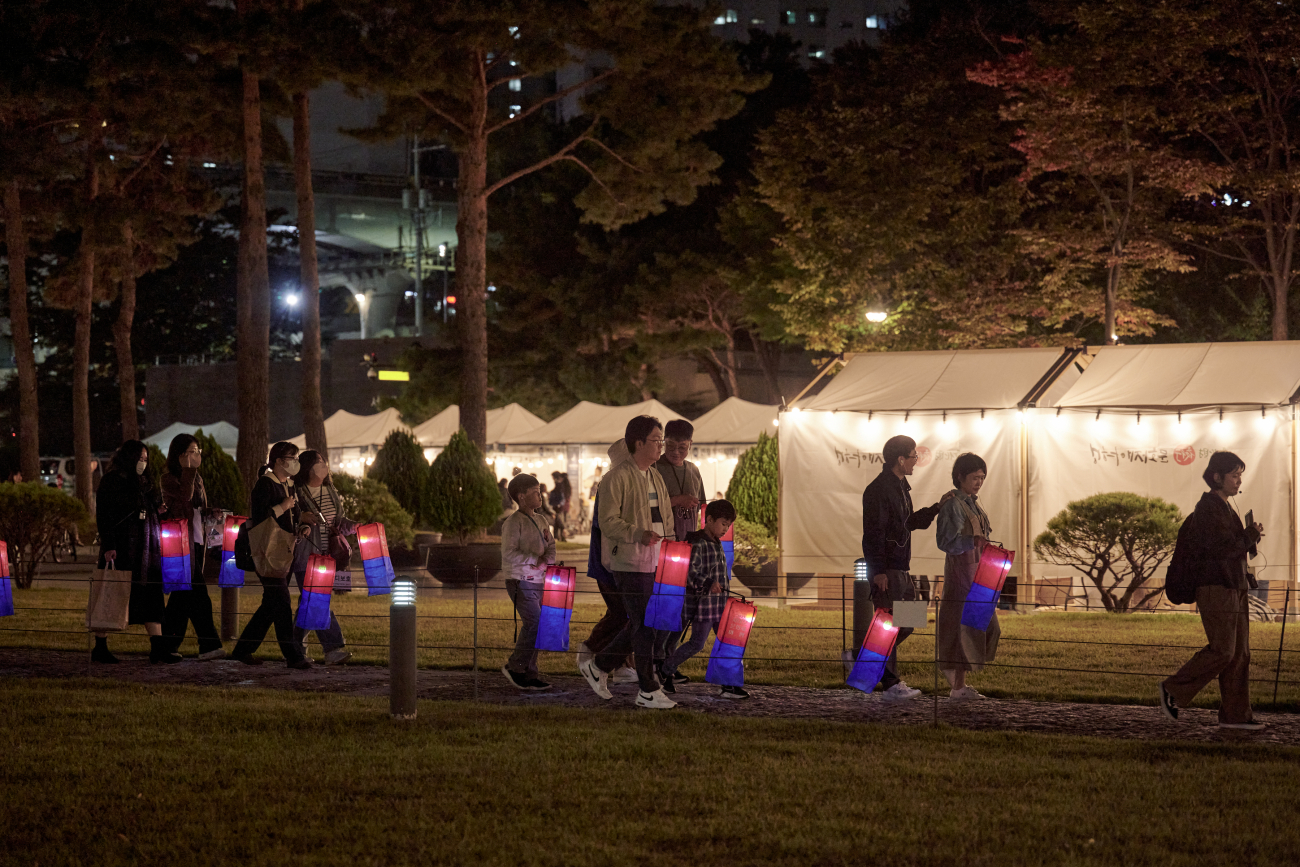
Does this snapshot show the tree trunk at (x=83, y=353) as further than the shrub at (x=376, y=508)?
Yes

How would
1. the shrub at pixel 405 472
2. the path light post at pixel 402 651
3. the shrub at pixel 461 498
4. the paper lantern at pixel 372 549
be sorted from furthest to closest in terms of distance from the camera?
1. the shrub at pixel 405 472
2. the shrub at pixel 461 498
3. the paper lantern at pixel 372 549
4. the path light post at pixel 402 651

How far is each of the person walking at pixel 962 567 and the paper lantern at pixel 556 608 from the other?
2.41 metres

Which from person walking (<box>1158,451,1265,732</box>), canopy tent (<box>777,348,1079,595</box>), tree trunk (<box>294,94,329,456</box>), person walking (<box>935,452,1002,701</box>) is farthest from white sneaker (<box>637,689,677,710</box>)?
tree trunk (<box>294,94,329,456</box>)

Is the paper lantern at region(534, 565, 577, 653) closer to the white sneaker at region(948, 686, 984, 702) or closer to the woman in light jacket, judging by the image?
the woman in light jacket

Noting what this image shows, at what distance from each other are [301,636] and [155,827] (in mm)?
5248

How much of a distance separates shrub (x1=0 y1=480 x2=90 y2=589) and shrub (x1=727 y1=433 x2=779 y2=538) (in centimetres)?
869

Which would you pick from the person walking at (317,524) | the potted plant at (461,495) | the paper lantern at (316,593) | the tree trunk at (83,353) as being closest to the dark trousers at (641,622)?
the paper lantern at (316,593)

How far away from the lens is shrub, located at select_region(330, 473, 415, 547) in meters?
20.8

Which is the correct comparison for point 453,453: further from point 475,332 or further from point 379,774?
point 379,774

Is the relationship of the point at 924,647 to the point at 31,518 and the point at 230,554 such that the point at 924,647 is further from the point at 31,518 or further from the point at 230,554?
the point at 31,518

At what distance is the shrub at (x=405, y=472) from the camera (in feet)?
73.9

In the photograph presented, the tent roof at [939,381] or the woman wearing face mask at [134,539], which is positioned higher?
the tent roof at [939,381]

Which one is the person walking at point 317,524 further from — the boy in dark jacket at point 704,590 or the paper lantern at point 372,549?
the boy in dark jacket at point 704,590

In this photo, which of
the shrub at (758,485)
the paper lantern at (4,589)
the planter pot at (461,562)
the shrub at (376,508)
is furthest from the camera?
the shrub at (376,508)
